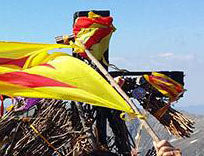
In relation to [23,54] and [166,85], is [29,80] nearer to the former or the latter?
[23,54]

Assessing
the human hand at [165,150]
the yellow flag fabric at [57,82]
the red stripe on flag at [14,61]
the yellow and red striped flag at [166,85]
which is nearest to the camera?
the human hand at [165,150]

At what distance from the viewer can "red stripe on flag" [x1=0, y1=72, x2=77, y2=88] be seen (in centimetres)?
381

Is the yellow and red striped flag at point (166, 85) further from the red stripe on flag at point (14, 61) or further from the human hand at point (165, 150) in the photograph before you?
the human hand at point (165, 150)

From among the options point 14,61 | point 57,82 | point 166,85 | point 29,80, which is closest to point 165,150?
point 57,82

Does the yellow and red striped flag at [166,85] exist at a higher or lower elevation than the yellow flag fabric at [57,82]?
lower

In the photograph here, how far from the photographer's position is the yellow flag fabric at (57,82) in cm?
376

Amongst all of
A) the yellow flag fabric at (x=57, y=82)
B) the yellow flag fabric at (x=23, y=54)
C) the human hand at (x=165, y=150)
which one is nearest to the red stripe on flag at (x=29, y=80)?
the yellow flag fabric at (x=57, y=82)

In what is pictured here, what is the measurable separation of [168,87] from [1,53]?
7.49ft

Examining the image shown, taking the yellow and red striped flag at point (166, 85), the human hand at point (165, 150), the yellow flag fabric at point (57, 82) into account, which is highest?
the yellow flag fabric at point (57, 82)

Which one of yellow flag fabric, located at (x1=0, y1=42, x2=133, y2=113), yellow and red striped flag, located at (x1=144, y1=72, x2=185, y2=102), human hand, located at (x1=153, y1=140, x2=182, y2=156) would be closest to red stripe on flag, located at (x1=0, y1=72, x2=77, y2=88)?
yellow flag fabric, located at (x1=0, y1=42, x2=133, y2=113)

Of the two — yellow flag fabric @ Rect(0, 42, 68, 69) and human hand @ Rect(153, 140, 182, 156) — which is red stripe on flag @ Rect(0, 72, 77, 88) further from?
human hand @ Rect(153, 140, 182, 156)

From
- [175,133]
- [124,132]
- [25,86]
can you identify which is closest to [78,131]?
[124,132]

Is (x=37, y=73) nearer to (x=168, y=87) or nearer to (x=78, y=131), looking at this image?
(x=78, y=131)

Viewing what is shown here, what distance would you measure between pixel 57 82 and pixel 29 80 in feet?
0.66
